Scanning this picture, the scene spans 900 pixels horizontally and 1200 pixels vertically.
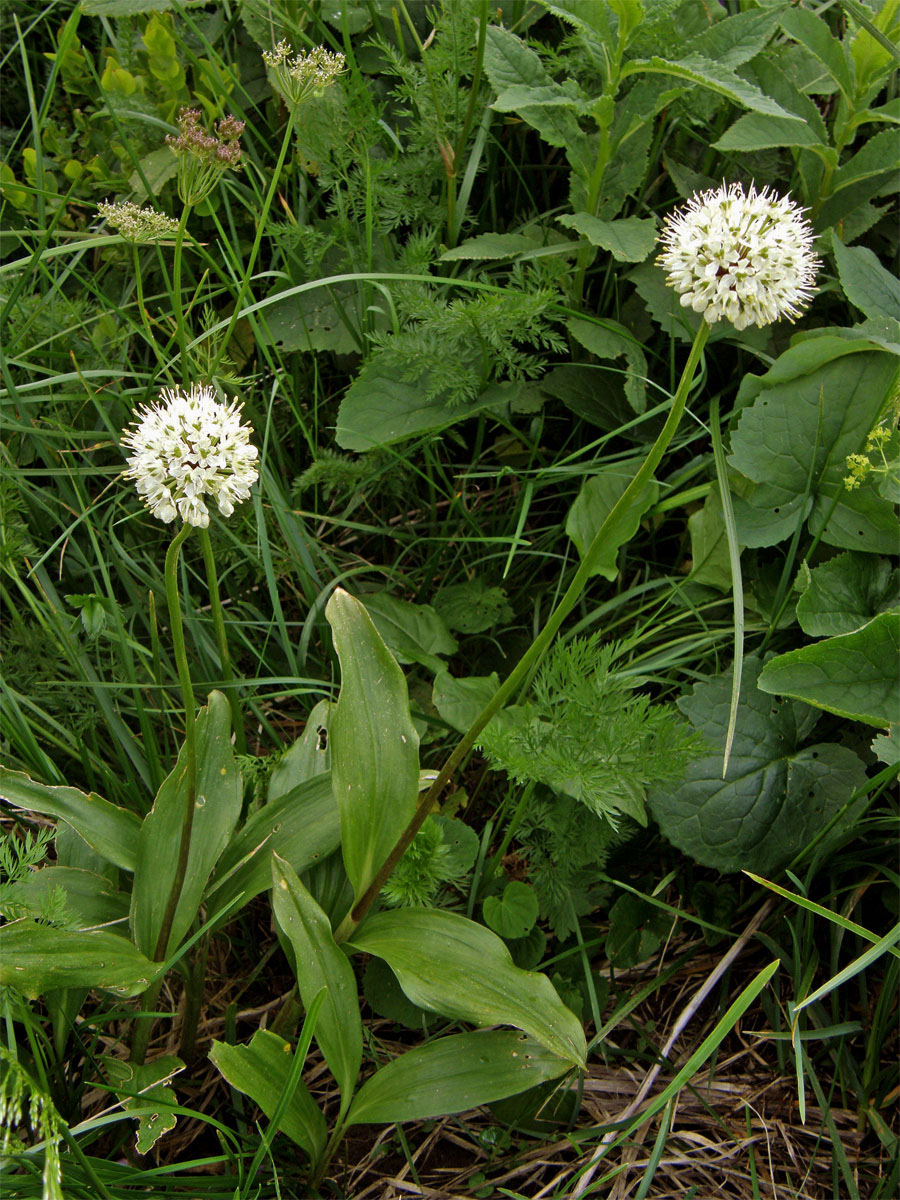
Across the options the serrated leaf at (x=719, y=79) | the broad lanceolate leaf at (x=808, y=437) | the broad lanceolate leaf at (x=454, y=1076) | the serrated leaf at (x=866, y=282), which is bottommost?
the broad lanceolate leaf at (x=454, y=1076)

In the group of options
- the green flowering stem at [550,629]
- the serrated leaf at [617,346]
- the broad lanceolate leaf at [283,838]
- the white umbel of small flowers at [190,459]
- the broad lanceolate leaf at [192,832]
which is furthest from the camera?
the serrated leaf at [617,346]

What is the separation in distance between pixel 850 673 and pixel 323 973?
1287 millimetres

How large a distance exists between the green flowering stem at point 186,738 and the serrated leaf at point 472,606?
3.00 feet

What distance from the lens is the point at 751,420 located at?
94.3 inches

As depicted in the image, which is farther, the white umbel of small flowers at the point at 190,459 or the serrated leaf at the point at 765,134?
the serrated leaf at the point at 765,134

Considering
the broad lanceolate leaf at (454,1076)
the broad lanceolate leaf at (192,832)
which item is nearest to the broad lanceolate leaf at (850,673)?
the broad lanceolate leaf at (454,1076)

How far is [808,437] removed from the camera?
2.41 m

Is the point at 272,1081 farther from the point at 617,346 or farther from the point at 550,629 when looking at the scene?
the point at 617,346

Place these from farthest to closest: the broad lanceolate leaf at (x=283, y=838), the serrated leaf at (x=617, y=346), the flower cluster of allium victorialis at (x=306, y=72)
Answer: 1. the serrated leaf at (x=617, y=346)
2. the flower cluster of allium victorialis at (x=306, y=72)
3. the broad lanceolate leaf at (x=283, y=838)

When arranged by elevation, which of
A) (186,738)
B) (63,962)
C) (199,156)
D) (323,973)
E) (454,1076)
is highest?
(199,156)

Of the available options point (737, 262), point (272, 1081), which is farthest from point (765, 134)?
point (272, 1081)

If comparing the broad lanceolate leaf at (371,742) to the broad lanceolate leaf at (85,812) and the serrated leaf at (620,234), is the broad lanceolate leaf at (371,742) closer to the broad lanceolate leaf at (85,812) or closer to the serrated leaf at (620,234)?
the broad lanceolate leaf at (85,812)

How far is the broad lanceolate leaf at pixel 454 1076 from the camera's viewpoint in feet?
5.86

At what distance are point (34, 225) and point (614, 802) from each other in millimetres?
2528
